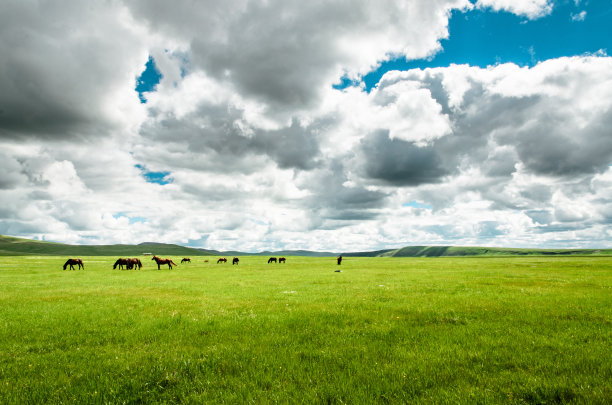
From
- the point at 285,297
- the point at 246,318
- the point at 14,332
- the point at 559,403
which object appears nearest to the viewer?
the point at 559,403

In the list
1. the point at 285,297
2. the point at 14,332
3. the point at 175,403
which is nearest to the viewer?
the point at 175,403

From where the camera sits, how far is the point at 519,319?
1280cm

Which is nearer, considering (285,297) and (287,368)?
(287,368)

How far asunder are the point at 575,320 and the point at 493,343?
6021 millimetres

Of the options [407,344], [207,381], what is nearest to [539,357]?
[407,344]

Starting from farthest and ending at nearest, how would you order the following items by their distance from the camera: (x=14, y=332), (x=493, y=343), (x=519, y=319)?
(x=519, y=319) < (x=14, y=332) < (x=493, y=343)

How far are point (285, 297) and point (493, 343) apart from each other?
1288 cm

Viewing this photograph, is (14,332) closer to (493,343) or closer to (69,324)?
(69,324)

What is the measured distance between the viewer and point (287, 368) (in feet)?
26.6

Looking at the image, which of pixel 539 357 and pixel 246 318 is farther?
pixel 246 318

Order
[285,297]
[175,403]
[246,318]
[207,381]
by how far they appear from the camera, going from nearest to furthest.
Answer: [175,403], [207,381], [246,318], [285,297]

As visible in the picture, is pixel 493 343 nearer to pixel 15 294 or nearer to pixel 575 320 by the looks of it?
pixel 575 320

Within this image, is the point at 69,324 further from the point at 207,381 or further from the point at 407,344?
the point at 407,344

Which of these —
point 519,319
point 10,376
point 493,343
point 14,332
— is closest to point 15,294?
point 14,332
